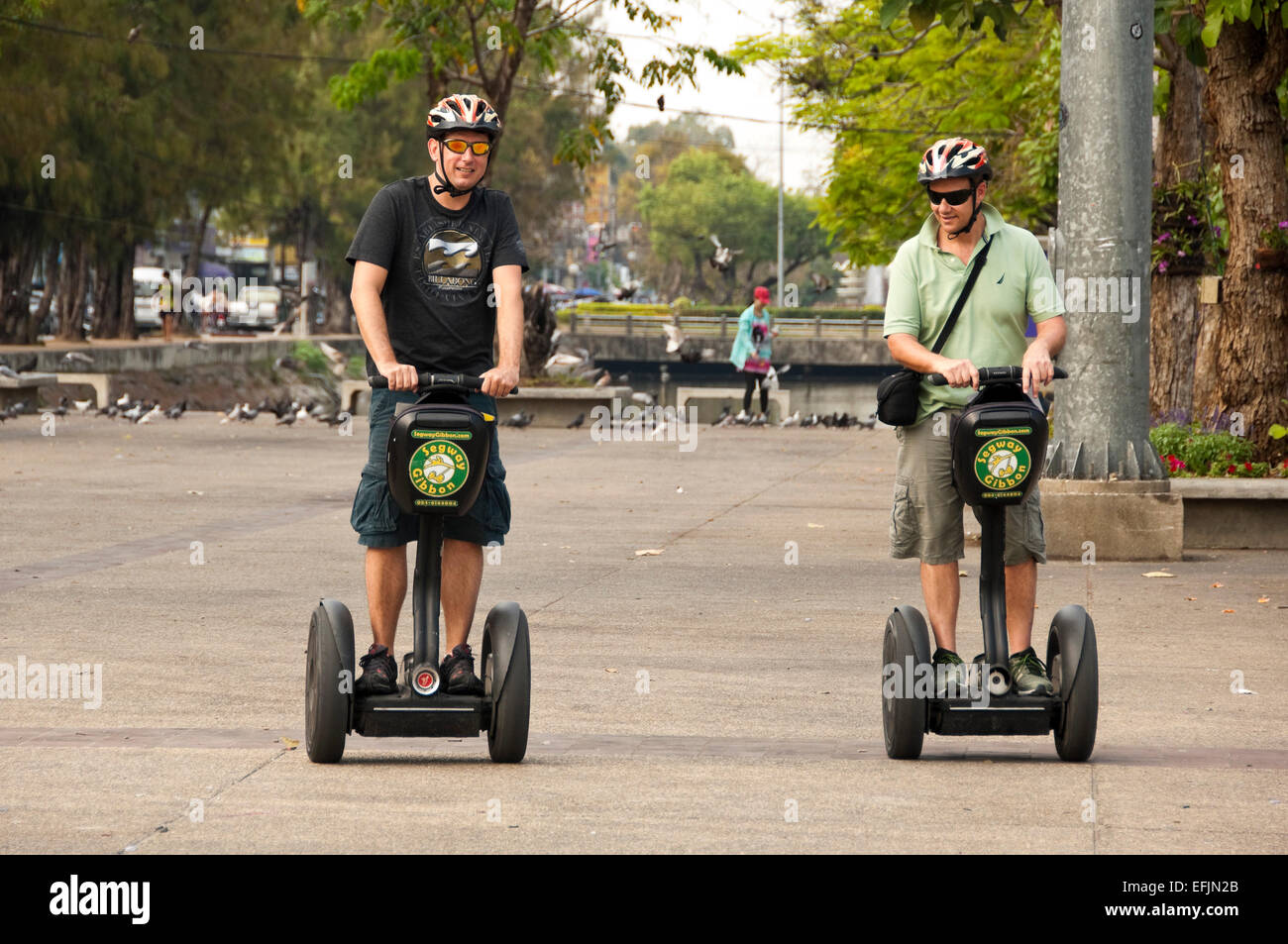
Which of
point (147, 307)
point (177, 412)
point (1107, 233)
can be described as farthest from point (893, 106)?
point (147, 307)

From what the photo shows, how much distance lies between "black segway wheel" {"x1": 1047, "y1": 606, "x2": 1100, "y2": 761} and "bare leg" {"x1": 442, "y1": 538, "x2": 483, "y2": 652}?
1.73 meters

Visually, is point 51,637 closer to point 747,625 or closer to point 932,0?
point 747,625

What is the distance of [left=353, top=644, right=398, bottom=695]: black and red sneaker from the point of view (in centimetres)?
552

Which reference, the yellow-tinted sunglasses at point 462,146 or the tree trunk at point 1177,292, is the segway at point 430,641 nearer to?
the yellow-tinted sunglasses at point 462,146

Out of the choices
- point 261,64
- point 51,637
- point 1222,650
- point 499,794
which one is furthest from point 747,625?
point 261,64

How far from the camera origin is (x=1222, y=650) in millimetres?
8023

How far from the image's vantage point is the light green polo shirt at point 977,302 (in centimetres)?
579

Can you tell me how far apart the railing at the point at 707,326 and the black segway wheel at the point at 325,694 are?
2722 inches

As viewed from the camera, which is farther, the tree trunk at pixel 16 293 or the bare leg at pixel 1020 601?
the tree trunk at pixel 16 293

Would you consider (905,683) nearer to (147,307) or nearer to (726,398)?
(726,398)

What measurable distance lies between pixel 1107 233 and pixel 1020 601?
5881 mm

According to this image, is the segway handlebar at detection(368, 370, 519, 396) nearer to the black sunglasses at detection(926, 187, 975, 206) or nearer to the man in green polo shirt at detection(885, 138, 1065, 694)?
the man in green polo shirt at detection(885, 138, 1065, 694)

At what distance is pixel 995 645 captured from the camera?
18.5 ft

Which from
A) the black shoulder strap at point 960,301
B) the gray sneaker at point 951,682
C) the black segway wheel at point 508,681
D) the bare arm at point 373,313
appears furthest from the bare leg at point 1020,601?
the bare arm at point 373,313
